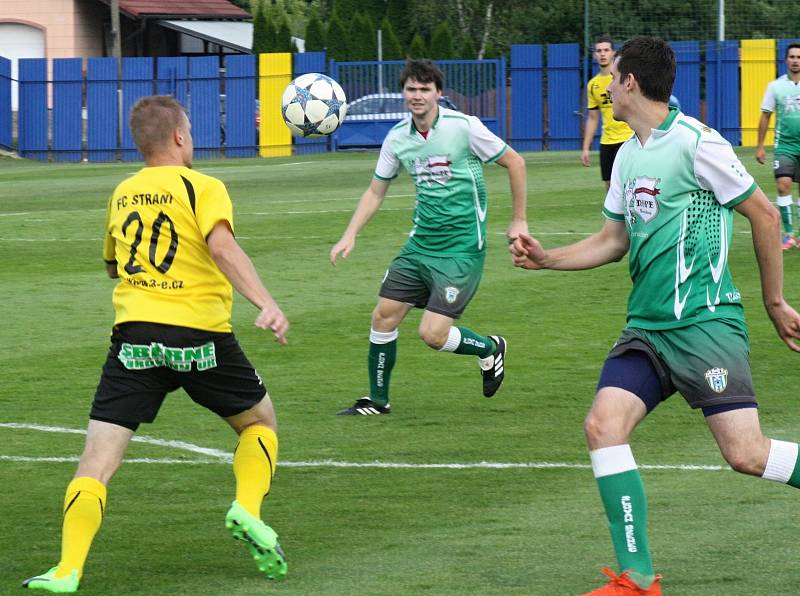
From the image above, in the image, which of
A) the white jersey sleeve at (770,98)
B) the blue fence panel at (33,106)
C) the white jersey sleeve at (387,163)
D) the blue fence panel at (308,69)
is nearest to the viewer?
→ the white jersey sleeve at (387,163)

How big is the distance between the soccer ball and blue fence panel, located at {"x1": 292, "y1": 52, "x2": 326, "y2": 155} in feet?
57.0

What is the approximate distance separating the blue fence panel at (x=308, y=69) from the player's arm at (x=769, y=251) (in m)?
32.2

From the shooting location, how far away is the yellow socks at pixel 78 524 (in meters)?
5.22

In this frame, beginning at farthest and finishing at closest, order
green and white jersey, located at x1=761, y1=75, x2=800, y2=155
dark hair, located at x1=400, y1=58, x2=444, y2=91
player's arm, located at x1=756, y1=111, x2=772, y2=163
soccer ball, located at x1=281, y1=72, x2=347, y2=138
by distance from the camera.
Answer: soccer ball, located at x1=281, y1=72, x2=347, y2=138 < player's arm, located at x1=756, y1=111, x2=772, y2=163 < green and white jersey, located at x1=761, y1=75, x2=800, y2=155 < dark hair, located at x1=400, y1=58, x2=444, y2=91

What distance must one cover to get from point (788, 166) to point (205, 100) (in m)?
23.8

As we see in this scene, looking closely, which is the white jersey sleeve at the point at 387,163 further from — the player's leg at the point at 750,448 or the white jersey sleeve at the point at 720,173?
Result: the player's leg at the point at 750,448

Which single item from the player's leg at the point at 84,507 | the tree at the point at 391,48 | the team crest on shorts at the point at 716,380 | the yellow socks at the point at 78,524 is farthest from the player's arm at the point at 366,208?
the tree at the point at 391,48

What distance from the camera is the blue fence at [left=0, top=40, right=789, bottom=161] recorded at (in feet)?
121

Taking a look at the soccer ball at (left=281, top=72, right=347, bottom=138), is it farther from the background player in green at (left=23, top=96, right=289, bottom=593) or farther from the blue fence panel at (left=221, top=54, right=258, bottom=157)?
the blue fence panel at (left=221, top=54, right=258, bottom=157)

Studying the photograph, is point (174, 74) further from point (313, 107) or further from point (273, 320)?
point (273, 320)

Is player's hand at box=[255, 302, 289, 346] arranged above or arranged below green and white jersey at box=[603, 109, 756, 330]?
below

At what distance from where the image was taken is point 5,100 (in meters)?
38.1

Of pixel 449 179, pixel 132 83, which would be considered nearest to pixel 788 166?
pixel 449 179

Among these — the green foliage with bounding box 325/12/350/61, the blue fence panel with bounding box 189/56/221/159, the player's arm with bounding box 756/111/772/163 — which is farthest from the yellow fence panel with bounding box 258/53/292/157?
the player's arm with bounding box 756/111/772/163
